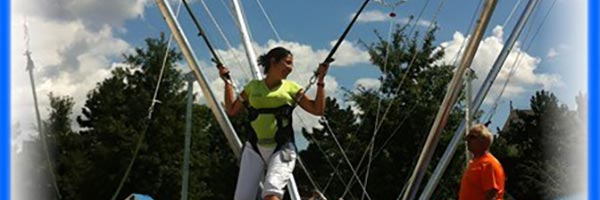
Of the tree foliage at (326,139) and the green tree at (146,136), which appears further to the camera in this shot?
the green tree at (146,136)

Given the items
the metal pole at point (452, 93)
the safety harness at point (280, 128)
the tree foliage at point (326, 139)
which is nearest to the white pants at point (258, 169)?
the safety harness at point (280, 128)

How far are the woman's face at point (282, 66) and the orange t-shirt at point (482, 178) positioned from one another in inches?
45.2

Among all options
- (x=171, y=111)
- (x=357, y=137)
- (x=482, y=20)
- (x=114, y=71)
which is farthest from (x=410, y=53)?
(x=482, y=20)

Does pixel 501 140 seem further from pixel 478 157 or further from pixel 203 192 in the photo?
pixel 478 157

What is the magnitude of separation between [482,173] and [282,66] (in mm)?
1226

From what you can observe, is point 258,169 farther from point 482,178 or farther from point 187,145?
point 482,178

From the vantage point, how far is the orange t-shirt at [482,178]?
4.50m

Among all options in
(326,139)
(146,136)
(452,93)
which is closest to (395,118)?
(326,139)

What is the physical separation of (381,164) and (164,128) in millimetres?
11538

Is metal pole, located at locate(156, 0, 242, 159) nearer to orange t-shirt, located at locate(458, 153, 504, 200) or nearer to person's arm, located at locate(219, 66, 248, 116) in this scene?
person's arm, located at locate(219, 66, 248, 116)

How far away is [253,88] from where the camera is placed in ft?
14.9

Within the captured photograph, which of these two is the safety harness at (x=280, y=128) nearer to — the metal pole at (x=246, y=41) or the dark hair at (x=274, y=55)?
the dark hair at (x=274, y=55)

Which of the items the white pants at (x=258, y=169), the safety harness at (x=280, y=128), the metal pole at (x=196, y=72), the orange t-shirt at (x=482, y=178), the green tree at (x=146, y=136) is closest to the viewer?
the white pants at (x=258, y=169)

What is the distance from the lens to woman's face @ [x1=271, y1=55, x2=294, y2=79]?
4.46 meters
